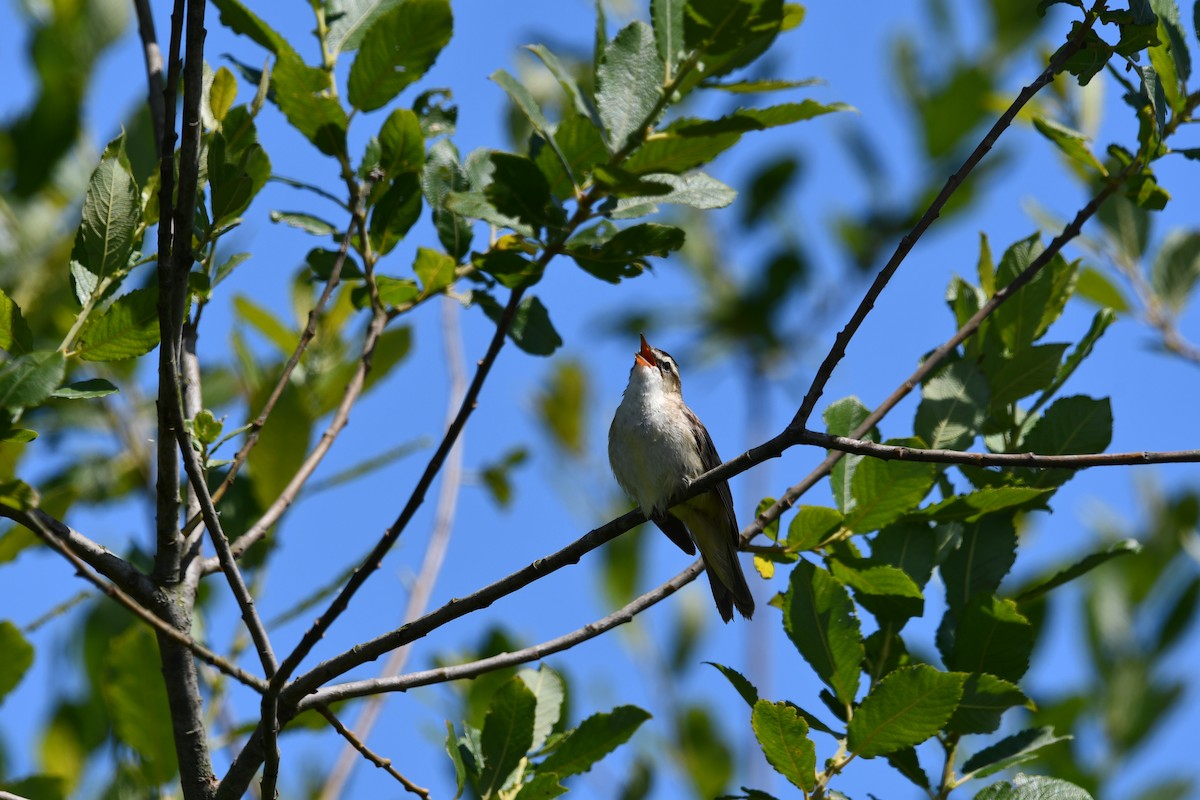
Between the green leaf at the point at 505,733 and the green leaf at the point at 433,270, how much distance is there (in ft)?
4.01

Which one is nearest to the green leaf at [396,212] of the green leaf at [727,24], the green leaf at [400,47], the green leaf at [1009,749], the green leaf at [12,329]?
the green leaf at [400,47]

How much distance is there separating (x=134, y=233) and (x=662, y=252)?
1389 mm

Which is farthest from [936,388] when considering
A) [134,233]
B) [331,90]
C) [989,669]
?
[134,233]

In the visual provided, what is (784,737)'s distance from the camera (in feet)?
9.81

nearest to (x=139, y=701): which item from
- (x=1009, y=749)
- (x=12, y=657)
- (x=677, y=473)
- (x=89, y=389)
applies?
(x=12, y=657)

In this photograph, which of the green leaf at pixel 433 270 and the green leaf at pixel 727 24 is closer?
the green leaf at pixel 727 24

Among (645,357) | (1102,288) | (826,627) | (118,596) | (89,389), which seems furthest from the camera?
(645,357)

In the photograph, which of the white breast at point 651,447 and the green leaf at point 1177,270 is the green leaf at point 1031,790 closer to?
the white breast at point 651,447

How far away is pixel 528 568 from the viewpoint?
2.93 metres

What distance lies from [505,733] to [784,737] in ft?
2.57

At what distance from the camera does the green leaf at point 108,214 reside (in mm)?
3049

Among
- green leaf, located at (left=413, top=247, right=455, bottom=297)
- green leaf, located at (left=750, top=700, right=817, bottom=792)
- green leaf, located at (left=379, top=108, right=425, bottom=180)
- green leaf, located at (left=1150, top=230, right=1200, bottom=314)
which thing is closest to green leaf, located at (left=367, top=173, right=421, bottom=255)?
green leaf, located at (left=379, top=108, right=425, bottom=180)

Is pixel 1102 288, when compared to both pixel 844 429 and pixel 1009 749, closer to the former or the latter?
pixel 844 429

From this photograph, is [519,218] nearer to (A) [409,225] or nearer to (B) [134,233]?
(A) [409,225]
